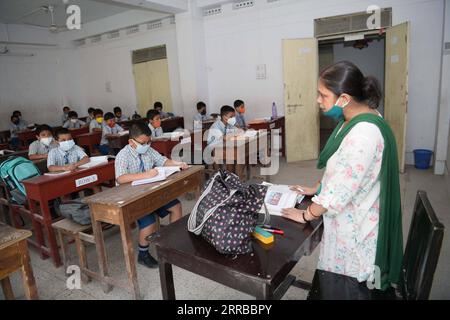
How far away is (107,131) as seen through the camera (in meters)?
5.39

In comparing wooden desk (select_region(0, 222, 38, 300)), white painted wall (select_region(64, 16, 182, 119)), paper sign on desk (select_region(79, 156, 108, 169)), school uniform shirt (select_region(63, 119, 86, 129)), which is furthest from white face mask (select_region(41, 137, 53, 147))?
white painted wall (select_region(64, 16, 182, 119))

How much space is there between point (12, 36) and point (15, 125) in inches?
96.5

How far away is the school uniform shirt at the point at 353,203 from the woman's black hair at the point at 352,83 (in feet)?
0.44

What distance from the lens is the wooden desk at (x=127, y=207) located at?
1.89 metres

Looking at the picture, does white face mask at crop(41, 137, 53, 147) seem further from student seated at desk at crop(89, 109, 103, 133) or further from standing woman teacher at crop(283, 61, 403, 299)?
standing woman teacher at crop(283, 61, 403, 299)

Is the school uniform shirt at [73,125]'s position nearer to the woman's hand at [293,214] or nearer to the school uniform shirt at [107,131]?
the school uniform shirt at [107,131]

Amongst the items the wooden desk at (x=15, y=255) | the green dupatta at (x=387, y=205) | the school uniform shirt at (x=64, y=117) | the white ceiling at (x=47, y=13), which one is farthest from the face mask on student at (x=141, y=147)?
the school uniform shirt at (x=64, y=117)

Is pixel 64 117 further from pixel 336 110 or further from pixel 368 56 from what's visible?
pixel 336 110

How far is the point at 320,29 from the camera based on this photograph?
5371 millimetres

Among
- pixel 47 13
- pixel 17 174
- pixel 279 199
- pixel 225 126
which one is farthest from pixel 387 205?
pixel 47 13

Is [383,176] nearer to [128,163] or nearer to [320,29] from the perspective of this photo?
[128,163]

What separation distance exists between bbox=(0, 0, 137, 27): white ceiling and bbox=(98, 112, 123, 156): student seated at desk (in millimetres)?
2315

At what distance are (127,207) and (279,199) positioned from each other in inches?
37.0
